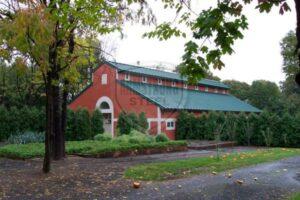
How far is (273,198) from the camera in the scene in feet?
31.2

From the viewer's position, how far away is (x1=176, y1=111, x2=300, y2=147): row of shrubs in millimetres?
30109

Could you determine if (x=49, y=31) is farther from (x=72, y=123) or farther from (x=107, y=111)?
A: (x=107, y=111)

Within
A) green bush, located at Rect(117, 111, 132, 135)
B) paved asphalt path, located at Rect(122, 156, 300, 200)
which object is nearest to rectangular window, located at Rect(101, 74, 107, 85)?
green bush, located at Rect(117, 111, 132, 135)

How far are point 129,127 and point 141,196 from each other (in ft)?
75.4

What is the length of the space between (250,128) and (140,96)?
32.2ft

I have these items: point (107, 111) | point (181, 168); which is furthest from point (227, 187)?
point (107, 111)

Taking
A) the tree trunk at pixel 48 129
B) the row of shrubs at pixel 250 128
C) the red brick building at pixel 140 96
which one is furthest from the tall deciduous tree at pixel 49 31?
the red brick building at pixel 140 96

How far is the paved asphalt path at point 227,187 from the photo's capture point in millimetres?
9727

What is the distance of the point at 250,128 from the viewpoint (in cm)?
3097

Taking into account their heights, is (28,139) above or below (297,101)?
below

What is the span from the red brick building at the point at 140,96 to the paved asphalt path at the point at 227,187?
71.0ft

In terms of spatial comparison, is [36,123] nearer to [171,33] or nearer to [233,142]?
[233,142]

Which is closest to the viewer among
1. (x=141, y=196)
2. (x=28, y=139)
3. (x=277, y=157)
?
(x=141, y=196)

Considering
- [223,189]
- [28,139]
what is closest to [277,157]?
[223,189]
